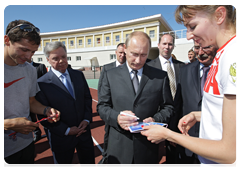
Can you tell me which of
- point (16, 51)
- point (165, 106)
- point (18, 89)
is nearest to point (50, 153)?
point (18, 89)

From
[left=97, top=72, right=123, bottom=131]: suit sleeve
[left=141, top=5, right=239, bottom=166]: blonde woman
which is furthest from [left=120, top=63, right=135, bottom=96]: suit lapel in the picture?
[left=141, top=5, right=239, bottom=166]: blonde woman

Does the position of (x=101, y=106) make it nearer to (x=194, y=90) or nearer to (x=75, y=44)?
(x=194, y=90)

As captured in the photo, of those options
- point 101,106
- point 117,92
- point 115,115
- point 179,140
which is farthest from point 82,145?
point 179,140

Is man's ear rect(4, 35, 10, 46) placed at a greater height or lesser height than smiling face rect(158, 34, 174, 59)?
lesser

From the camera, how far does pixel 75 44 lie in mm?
33438

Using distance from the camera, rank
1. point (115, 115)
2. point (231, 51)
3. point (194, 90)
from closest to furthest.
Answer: point (231, 51)
point (115, 115)
point (194, 90)

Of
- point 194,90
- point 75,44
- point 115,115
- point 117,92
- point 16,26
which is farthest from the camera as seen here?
point 75,44

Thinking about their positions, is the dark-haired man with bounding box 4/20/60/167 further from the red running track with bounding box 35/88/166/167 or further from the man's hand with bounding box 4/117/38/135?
the red running track with bounding box 35/88/166/167

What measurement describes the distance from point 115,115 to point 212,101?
49.8 inches

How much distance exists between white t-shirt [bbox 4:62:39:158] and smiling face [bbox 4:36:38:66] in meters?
0.11

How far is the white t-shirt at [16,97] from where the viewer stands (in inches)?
69.5

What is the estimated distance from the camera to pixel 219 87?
954mm

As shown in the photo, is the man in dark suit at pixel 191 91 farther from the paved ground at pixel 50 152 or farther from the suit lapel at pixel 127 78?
the suit lapel at pixel 127 78

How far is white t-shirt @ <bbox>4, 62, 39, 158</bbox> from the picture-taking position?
1766 mm
